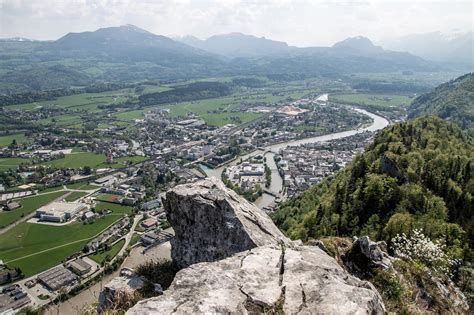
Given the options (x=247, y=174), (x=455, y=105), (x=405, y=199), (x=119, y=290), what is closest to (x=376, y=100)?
(x=455, y=105)

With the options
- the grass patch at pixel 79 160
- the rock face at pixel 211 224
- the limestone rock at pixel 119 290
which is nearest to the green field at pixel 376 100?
the grass patch at pixel 79 160

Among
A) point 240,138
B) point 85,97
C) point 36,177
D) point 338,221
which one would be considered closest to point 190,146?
point 240,138

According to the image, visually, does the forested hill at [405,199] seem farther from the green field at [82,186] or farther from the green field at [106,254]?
the green field at [82,186]

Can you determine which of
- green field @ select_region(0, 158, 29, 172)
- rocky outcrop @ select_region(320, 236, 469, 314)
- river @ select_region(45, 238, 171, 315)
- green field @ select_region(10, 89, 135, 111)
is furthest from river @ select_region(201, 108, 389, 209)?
green field @ select_region(10, 89, 135, 111)

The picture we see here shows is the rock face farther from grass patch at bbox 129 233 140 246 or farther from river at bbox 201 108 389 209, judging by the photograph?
river at bbox 201 108 389 209

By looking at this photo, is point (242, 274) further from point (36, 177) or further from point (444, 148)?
point (36, 177)
